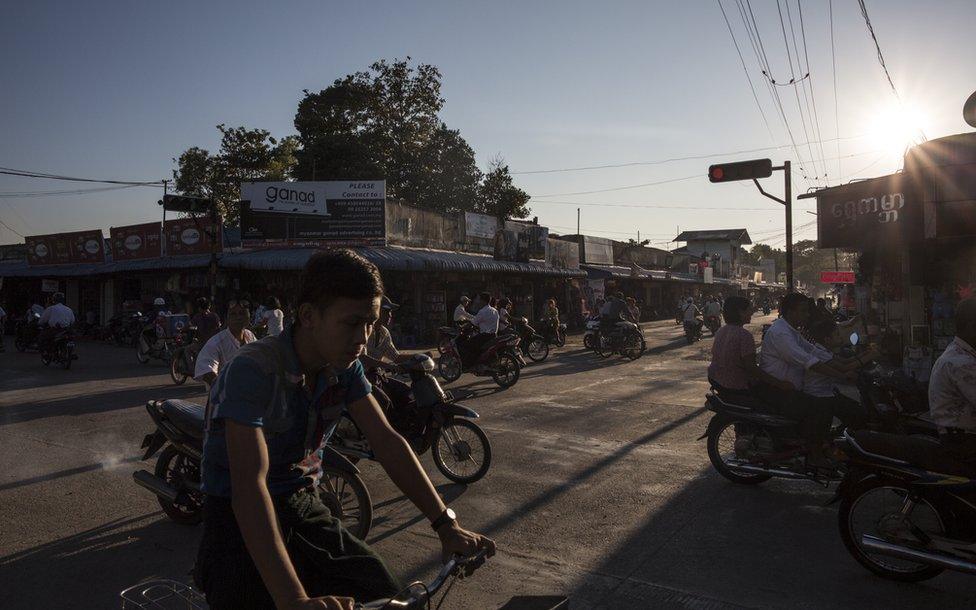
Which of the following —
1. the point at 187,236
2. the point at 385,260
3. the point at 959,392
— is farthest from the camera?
the point at 187,236

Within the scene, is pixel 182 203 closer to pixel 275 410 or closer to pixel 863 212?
pixel 863 212

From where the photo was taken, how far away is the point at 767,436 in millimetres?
5598

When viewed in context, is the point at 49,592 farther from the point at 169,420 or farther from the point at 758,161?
the point at 758,161

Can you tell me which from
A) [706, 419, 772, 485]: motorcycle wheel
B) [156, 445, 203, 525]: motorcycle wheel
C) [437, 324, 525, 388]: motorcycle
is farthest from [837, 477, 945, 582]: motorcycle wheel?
[437, 324, 525, 388]: motorcycle

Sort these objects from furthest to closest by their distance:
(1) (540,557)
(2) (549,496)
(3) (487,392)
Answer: (3) (487,392) → (2) (549,496) → (1) (540,557)

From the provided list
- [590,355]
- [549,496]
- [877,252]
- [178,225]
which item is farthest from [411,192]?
[549,496]

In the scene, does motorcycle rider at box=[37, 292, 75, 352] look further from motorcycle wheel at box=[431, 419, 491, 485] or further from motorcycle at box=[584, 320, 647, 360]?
motorcycle wheel at box=[431, 419, 491, 485]

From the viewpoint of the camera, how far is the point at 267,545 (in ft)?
5.22

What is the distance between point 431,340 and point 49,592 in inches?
748

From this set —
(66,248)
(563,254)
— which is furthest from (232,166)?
(563,254)

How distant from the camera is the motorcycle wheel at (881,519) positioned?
148 inches

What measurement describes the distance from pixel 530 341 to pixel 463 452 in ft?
34.9

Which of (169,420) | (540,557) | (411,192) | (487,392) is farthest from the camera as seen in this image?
(411,192)

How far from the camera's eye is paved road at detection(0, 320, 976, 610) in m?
3.72
